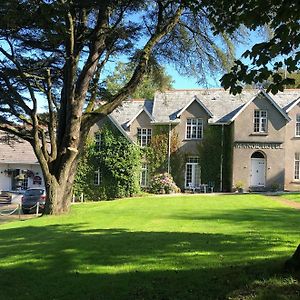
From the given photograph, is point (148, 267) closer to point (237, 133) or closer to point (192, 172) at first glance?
point (237, 133)

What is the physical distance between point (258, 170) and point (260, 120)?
163 inches

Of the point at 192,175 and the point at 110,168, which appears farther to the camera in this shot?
the point at 192,175

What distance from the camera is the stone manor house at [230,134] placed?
39.0 meters

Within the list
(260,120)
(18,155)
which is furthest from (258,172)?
(18,155)

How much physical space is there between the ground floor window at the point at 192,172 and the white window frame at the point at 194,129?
70.6 inches

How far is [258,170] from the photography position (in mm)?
39406

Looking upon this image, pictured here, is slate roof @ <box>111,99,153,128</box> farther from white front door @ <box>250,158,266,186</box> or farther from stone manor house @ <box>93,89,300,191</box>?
white front door @ <box>250,158,266,186</box>

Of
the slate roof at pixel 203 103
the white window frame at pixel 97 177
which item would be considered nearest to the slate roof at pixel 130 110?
the slate roof at pixel 203 103

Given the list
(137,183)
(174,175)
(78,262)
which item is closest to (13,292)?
(78,262)

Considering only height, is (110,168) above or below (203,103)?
below

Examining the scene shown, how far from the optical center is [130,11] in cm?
1948

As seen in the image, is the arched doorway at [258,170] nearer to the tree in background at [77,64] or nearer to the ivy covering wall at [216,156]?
the ivy covering wall at [216,156]

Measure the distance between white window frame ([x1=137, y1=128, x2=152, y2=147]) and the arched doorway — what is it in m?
9.02

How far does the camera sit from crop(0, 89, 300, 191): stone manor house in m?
39.0
